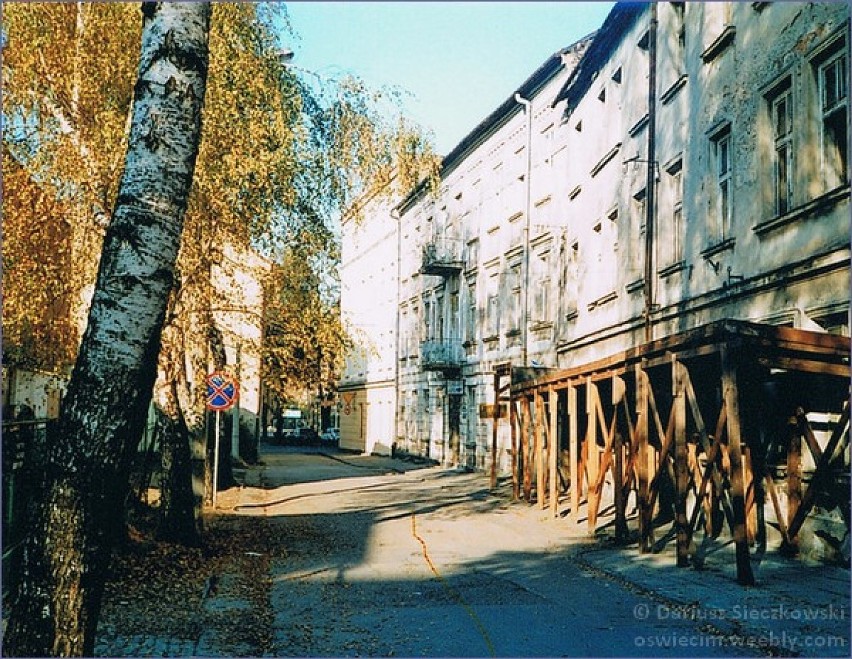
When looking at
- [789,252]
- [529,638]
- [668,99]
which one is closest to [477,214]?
[668,99]

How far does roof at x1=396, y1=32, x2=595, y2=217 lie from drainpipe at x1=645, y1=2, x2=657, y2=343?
5.06 metres

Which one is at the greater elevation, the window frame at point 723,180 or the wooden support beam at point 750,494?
the window frame at point 723,180

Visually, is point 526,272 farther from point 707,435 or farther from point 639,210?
point 707,435

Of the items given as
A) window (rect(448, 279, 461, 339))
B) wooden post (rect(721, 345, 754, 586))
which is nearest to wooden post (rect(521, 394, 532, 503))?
wooden post (rect(721, 345, 754, 586))

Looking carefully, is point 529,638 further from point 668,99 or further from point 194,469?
point 668,99

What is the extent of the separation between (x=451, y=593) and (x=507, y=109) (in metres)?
22.8

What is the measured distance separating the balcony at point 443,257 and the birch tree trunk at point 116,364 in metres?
30.2

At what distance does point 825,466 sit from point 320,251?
26.0 ft


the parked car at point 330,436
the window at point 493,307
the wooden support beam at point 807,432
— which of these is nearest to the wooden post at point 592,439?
the wooden support beam at point 807,432

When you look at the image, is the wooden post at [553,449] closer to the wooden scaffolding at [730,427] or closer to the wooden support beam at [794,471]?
the wooden scaffolding at [730,427]

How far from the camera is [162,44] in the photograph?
5.04 m

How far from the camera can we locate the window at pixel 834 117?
35.6 feet

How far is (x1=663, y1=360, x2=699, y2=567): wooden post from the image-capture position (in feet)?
35.2

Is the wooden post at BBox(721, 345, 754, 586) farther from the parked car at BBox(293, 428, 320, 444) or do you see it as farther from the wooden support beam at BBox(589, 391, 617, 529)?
the parked car at BBox(293, 428, 320, 444)
